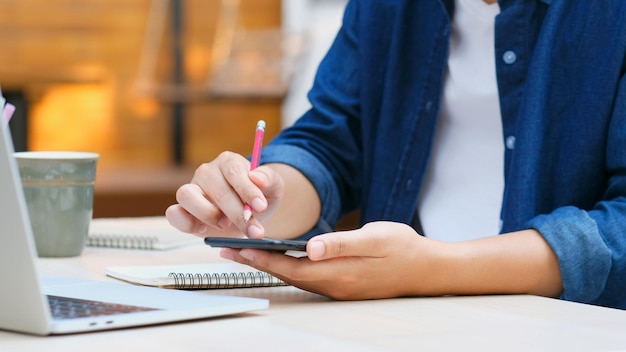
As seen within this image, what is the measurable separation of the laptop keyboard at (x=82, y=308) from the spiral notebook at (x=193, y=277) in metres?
0.14

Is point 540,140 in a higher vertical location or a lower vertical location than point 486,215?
higher

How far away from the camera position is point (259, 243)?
0.81m

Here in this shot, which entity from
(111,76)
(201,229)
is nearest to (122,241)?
(201,229)

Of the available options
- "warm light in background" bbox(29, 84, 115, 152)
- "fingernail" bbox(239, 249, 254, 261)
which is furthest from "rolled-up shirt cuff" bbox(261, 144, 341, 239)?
"warm light in background" bbox(29, 84, 115, 152)

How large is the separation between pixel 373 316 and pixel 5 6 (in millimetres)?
5122

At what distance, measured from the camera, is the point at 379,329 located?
705 mm

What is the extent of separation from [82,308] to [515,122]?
73cm

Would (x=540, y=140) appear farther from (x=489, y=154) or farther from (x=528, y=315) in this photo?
(x=528, y=315)

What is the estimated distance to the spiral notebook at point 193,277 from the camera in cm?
88

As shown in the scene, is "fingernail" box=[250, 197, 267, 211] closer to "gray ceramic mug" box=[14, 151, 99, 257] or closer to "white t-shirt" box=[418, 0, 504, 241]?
"gray ceramic mug" box=[14, 151, 99, 257]

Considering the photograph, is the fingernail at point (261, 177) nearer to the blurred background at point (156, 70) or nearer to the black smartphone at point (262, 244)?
the black smartphone at point (262, 244)

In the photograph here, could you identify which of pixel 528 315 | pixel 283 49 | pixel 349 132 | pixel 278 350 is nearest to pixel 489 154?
pixel 349 132

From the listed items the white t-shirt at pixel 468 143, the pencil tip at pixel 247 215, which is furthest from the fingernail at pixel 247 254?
the white t-shirt at pixel 468 143

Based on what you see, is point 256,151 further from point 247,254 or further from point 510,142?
point 510,142
